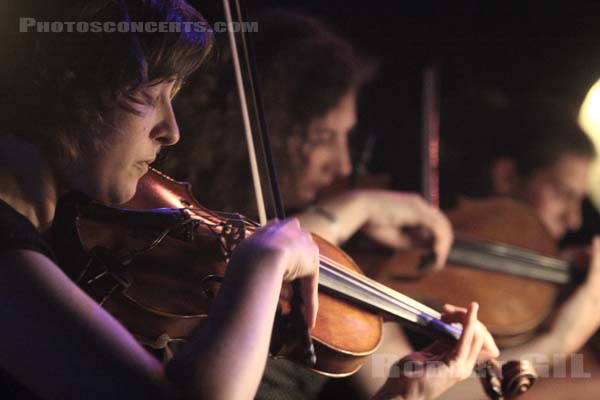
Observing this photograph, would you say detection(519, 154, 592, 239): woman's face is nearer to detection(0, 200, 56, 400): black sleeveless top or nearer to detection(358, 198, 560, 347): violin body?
detection(358, 198, 560, 347): violin body

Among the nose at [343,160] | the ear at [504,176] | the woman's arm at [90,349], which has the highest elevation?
the ear at [504,176]

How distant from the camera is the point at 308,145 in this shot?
1.77 metres

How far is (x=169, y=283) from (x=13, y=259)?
222 mm

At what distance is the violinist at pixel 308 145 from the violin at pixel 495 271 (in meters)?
0.06

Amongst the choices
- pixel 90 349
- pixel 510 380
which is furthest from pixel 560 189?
pixel 90 349

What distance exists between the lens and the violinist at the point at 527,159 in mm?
2223

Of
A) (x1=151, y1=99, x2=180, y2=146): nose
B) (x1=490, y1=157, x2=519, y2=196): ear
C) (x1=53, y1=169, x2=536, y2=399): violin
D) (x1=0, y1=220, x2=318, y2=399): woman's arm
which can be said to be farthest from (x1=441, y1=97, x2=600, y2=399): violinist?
(x1=0, y1=220, x2=318, y2=399): woman's arm

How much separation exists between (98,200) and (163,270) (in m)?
0.11

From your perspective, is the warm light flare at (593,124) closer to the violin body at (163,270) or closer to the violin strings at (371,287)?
the violin strings at (371,287)

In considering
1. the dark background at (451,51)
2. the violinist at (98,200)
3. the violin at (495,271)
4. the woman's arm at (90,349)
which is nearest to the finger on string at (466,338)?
the violinist at (98,200)

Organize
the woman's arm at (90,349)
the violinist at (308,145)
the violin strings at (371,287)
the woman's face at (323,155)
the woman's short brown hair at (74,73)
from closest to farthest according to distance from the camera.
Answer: the woman's arm at (90,349)
the woman's short brown hair at (74,73)
the violin strings at (371,287)
the violinist at (308,145)
the woman's face at (323,155)

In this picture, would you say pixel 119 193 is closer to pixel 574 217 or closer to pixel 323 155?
pixel 323 155

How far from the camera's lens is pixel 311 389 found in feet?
4.00

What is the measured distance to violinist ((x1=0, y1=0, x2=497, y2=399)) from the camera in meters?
0.64
